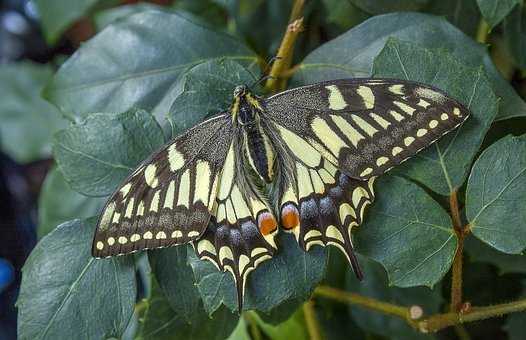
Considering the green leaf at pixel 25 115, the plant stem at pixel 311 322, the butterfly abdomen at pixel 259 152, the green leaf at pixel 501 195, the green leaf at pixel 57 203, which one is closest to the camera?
the green leaf at pixel 501 195

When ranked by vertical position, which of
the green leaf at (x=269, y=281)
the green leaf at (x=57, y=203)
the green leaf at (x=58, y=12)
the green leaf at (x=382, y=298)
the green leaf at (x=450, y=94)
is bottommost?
the green leaf at (x=382, y=298)

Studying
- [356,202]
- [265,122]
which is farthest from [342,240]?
[265,122]

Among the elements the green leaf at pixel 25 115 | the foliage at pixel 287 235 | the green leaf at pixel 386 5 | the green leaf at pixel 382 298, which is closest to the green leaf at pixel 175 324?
the foliage at pixel 287 235

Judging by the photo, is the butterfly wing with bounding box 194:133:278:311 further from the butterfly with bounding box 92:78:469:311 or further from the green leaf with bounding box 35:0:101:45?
the green leaf with bounding box 35:0:101:45

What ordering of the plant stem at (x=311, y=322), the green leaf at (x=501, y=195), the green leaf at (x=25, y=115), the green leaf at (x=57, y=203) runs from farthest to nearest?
the green leaf at (x=25, y=115) < the green leaf at (x=57, y=203) < the plant stem at (x=311, y=322) < the green leaf at (x=501, y=195)

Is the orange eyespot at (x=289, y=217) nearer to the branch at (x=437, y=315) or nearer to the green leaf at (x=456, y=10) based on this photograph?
the branch at (x=437, y=315)

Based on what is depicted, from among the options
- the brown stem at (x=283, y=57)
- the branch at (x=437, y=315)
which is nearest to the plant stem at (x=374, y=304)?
the branch at (x=437, y=315)

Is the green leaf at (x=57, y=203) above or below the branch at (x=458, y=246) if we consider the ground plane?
above

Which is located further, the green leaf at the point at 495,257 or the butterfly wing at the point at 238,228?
the green leaf at the point at 495,257

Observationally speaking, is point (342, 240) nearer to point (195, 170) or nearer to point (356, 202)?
point (356, 202)
